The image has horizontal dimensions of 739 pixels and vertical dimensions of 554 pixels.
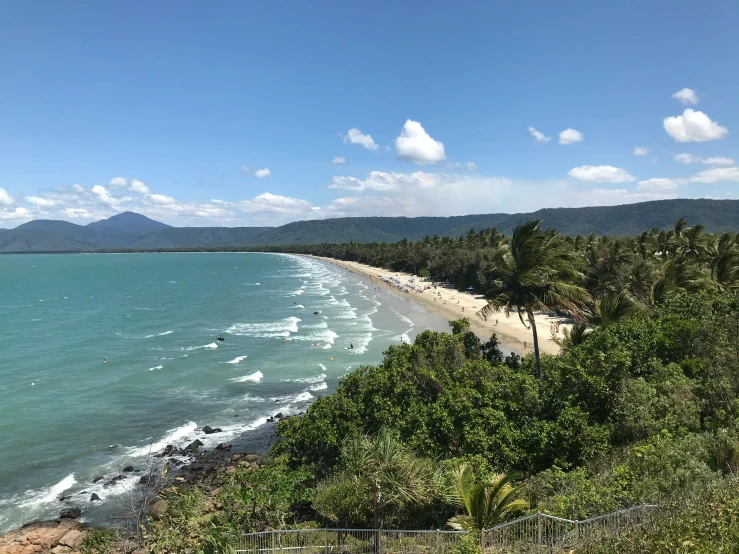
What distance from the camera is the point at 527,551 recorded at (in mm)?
8680

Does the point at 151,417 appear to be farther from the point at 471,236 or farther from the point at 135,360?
the point at 471,236

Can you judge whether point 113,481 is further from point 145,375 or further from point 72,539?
point 145,375

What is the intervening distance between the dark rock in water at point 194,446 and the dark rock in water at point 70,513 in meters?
5.98

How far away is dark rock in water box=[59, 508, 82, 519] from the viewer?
2020 centimetres

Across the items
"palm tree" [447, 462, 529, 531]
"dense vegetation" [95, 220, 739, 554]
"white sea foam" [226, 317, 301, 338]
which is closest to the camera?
"dense vegetation" [95, 220, 739, 554]

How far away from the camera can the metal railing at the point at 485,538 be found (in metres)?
8.29

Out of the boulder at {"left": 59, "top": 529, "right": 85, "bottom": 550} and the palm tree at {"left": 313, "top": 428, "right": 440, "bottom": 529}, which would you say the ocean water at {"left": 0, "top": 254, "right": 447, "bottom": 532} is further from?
the palm tree at {"left": 313, "top": 428, "right": 440, "bottom": 529}

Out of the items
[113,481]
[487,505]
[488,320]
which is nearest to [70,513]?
[113,481]

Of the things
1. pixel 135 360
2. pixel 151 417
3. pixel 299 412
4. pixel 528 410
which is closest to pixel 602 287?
pixel 299 412

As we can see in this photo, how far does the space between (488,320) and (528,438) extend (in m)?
40.6

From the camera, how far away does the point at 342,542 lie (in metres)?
10.7

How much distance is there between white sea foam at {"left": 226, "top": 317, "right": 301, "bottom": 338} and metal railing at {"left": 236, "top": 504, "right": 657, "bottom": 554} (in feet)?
142

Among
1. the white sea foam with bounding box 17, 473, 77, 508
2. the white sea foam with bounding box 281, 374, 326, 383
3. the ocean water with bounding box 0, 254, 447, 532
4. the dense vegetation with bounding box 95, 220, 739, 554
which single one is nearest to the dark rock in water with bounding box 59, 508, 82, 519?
the ocean water with bounding box 0, 254, 447, 532

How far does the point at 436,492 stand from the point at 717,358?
10.3 m
